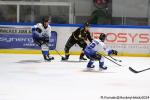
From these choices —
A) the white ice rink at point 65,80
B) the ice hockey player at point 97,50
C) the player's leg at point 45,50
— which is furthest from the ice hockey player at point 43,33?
the ice hockey player at point 97,50

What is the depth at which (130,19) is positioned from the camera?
15797 mm

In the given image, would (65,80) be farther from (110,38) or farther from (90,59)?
(110,38)

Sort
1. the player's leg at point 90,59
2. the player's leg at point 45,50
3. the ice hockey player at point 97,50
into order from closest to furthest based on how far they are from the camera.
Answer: the ice hockey player at point 97,50 < the player's leg at point 90,59 < the player's leg at point 45,50

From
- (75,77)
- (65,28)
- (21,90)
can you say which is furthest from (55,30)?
(21,90)

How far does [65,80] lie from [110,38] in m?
5.31

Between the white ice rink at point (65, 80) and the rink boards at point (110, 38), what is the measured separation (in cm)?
151

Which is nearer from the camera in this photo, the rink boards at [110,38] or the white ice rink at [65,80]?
the white ice rink at [65,80]

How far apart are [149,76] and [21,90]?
2.95 metres

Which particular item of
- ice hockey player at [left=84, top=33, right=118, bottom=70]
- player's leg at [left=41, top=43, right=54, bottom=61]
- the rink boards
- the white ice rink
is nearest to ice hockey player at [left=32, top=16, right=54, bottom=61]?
player's leg at [left=41, top=43, right=54, bottom=61]

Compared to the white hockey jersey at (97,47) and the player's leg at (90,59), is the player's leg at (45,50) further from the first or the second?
the white hockey jersey at (97,47)

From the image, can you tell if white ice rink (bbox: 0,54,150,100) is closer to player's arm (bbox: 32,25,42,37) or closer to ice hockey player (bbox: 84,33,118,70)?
ice hockey player (bbox: 84,33,118,70)

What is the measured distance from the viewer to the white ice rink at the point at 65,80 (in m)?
6.39

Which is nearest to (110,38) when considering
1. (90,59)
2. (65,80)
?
(90,59)

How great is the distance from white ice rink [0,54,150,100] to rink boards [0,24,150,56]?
1.51 metres
